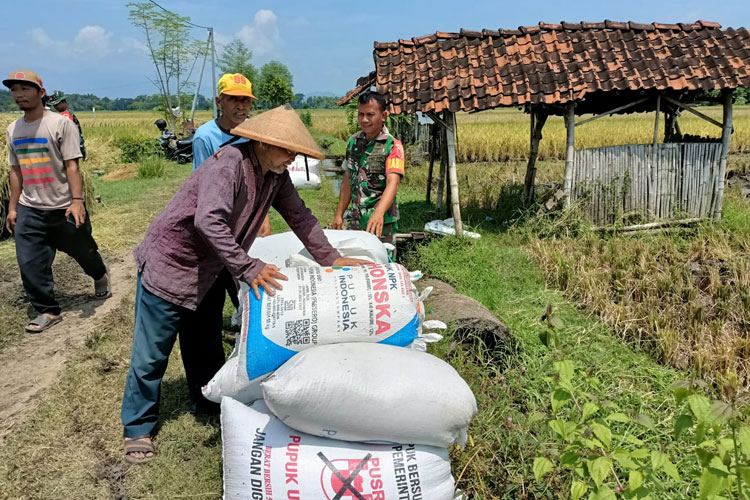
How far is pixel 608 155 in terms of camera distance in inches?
273

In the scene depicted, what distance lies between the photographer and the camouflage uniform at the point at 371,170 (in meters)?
3.56

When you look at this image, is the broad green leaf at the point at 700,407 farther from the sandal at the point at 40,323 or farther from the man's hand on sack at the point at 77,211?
the sandal at the point at 40,323

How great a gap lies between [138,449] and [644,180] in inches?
258

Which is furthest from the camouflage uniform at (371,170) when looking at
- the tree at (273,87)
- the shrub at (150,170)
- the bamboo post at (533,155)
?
the tree at (273,87)

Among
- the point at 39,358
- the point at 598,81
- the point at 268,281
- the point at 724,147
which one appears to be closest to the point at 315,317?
the point at 268,281

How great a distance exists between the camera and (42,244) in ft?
13.4

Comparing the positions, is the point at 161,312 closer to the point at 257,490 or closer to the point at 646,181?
the point at 257,490

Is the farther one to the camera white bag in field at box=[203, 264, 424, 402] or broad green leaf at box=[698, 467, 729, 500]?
white bag in field at box=[203, 264, 424, 402]

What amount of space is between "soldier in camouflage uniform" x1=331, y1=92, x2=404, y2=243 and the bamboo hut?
269 centimetres

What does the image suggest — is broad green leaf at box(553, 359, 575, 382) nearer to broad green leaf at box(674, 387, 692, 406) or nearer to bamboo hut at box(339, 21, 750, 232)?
broad green leaf at box(674, 387, 692, 406)

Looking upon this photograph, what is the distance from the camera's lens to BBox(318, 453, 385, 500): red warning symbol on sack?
1854 mm

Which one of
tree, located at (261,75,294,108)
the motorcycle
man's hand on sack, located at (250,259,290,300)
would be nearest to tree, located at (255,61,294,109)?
tree, located at (261,75,294,108)

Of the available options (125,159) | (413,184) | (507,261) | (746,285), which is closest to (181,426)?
(507,261)

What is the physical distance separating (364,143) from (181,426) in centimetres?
206
